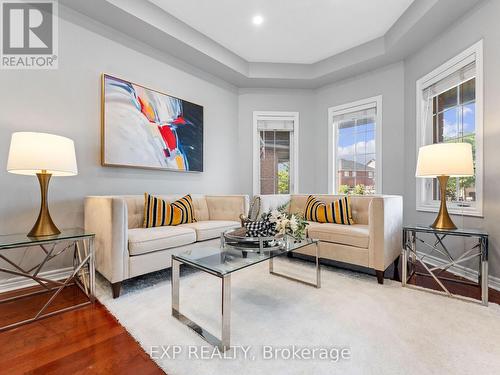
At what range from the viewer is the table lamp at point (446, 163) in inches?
84.0

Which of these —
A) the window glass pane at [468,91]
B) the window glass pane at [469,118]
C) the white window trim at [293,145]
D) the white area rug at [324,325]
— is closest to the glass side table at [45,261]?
the white area rug at [324,325]

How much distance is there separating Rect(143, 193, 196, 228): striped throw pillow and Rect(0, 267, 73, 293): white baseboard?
872mm

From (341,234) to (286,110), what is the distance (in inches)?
107

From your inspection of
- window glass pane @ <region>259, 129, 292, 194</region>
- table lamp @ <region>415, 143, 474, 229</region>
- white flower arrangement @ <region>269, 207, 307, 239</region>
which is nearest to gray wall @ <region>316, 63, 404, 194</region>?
window glass pane @ <region>259, 129, 292, 194</region>

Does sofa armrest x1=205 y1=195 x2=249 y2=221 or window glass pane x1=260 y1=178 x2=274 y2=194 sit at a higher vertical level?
window glass pane x1=260 y1=178 x2=274 y2=194

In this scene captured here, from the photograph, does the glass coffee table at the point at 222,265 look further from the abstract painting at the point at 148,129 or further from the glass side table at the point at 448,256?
the abstract painting at the point at 148,129

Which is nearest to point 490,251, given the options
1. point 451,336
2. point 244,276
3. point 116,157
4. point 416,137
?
point 451,336

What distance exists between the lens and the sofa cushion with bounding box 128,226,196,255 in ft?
6.89

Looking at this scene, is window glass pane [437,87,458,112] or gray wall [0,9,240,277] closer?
gray wall [0,9,240,277]

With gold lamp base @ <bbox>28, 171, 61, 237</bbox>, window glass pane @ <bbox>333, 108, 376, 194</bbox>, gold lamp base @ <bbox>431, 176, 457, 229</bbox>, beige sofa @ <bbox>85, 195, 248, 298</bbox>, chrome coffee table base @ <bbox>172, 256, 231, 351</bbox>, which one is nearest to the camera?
chrome coffee table base @ <bbox>172, 256, 231, 351</bbox>

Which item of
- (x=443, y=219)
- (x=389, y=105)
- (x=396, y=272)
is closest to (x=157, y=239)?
(x=396, y=272)

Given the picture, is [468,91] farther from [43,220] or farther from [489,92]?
[43,220]

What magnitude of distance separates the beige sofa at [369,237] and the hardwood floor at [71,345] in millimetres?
1917

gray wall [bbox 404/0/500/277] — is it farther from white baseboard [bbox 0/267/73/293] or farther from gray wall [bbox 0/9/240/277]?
white baseboard [bbox 0/267/73/293]
